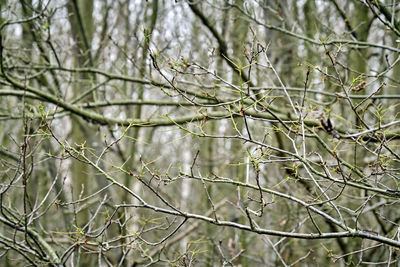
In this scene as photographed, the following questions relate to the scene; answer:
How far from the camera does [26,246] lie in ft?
10.0

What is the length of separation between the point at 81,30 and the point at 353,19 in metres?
3.77

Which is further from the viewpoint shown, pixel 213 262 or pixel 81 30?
pixel 213 262

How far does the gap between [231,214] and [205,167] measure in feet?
6.10

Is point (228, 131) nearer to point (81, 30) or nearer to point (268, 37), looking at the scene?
point (268, 37)

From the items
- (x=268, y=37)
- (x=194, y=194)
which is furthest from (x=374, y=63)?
(x=194, y=194)

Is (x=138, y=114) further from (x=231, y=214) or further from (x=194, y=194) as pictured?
(x=194, y=194)

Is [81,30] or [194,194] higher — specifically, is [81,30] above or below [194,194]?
above

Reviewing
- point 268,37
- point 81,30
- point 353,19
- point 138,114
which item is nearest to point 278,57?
point 268,37

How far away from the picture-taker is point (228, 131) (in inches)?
376

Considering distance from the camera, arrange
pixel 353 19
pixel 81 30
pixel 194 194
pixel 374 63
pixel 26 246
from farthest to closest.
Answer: pixel 194 194 → pixel 374 63 → pixel 81 30 → pixel 353 19 → pixel 26 246

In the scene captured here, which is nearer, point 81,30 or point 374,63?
point 81,30

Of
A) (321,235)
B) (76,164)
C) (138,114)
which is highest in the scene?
(138,114)

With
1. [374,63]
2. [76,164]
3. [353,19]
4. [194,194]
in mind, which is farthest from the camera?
[194,194]

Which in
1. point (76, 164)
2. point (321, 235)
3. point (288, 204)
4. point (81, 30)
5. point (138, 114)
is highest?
point (81, 30)
